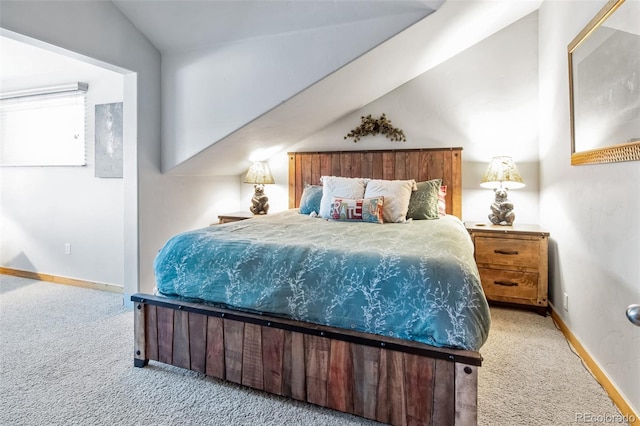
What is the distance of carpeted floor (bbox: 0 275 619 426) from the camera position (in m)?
1.58

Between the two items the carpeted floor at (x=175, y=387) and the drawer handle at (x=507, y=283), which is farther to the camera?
the drawer handle at (x=507, y=283)

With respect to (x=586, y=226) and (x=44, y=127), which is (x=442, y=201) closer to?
(x=586, y=226)

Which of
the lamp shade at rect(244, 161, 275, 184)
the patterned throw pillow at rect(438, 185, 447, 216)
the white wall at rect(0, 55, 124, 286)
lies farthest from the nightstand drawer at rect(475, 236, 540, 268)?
the white wall at rect(0, 55, 124, 286)

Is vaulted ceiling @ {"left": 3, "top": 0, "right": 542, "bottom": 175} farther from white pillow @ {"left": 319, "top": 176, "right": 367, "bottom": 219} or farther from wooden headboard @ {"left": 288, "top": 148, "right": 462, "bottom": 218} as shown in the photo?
white pillow @ {"left": 319, "top": 176, "right": 367, "bottom": 219}

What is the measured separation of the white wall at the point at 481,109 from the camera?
3.29 metres

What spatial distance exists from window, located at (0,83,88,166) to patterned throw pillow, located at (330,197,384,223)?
8.73 feet

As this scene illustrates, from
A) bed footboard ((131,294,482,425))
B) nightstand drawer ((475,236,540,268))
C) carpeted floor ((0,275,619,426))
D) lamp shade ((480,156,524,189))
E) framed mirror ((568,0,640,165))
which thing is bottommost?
carpeted floor ((0,275,619,426))

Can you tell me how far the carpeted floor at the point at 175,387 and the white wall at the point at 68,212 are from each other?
3.20ft

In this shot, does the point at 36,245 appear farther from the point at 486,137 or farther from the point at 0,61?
the point at 486,137

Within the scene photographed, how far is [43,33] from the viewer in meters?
2.21

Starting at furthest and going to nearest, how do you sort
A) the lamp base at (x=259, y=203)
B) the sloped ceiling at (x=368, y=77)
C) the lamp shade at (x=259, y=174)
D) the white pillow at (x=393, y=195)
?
the lamp base at (x=259, y=203)
the lamp shade at (x=259, y=174)
the white pillow at (x=393, y=195)
the sloped ceiling at (x=368, y=77)

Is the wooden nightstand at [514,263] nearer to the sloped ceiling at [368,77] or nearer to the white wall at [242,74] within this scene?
the sloped ceiling at [368,77]

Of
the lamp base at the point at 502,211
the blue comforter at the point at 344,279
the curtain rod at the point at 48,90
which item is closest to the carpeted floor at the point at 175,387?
the blue comforter at the point at 344,279

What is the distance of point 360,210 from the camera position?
111 inches
